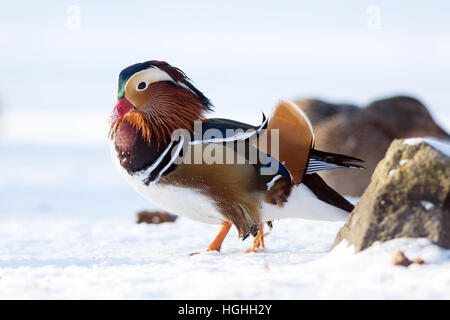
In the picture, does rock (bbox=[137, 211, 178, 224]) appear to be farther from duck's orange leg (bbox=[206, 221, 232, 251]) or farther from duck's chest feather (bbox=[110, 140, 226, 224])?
duck's chest feather (bbox=[110, 140, 226, 224])

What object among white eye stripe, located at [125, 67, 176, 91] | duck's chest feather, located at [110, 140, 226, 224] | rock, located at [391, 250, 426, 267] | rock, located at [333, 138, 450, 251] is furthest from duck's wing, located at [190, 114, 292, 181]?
rock, located at [391, 250, 426, 267]

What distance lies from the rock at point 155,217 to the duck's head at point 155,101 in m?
2.62

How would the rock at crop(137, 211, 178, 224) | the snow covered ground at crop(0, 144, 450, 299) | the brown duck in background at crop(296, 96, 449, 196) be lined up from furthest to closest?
the brown duck in background at crop(296, 96, 449, 196) → the rock at crop(137, 211, 178, 224) → the snow covered ground at crop(0, 144, 450, 299)

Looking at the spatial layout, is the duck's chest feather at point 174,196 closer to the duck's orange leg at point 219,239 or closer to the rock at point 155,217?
the duck's orange leg at point 219,239

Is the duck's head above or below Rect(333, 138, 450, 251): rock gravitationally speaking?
above

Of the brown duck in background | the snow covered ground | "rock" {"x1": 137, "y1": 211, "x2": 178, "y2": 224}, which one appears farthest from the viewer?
the brown duck in background

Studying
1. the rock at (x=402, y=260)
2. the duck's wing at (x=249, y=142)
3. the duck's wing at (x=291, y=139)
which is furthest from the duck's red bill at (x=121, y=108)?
the rock at (x=402, y=260)

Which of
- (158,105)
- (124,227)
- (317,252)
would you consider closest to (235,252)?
(317,252)

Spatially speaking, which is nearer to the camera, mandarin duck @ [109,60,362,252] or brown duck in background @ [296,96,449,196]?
mandarin duck @ [109,60,362,252]

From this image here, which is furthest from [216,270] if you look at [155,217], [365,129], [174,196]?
[365,129]

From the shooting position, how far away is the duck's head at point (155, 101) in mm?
4621

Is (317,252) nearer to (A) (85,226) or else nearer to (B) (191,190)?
(B) (191,190)

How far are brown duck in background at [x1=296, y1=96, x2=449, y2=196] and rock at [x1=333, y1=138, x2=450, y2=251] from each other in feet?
19.6

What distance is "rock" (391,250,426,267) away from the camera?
3.37 meters
